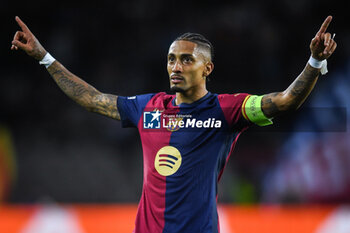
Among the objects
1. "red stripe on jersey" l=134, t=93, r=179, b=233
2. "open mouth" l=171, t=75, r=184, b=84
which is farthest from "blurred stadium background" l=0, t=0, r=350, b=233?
"open mouth" l=171, t=75, r=184, b=84

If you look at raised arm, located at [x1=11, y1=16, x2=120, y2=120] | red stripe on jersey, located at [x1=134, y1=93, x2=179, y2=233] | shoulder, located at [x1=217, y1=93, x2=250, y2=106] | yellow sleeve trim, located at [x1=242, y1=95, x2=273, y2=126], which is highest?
raised arm, located at [x1=11, y1=16, x2=120, y2=120]

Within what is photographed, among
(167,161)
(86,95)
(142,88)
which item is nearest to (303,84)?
(167,161)

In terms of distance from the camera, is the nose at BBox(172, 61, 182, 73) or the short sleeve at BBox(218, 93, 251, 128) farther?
the nose at BBox(172, 61, 182, 73)

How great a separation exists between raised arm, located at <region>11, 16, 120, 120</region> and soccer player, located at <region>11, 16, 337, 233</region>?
8.1 inches

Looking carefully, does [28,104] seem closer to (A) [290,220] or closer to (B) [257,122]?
(A) [290,220]

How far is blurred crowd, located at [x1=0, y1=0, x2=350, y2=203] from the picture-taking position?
8.05m

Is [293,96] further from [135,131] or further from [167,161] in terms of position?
[135,131]

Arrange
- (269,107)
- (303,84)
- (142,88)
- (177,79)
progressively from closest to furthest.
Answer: (303,84)
(269,107)
(177,79)
(142,88)

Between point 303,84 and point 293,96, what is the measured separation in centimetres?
9

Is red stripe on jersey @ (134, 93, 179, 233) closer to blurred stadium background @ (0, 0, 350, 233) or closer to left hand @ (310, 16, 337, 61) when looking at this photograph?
left hand @ (310, 16, 337, 61)

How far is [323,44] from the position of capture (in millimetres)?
2986

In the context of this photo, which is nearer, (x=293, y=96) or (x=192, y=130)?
(x=293, y=96)

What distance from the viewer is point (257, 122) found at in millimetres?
3254

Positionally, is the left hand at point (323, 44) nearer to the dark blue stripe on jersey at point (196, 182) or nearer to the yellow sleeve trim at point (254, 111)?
the yellow sleeve trim at point (254, 111)
